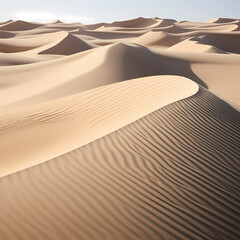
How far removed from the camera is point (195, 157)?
418 centimetres

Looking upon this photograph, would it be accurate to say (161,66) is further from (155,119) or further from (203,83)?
(155,119)

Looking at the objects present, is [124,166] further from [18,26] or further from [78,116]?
[18,26]

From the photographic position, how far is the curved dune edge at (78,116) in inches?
219

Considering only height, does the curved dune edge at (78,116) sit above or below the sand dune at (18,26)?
above

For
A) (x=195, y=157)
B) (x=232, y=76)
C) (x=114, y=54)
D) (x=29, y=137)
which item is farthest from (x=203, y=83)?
(x=195, y=157)

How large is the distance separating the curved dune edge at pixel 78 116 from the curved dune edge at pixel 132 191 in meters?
1.12

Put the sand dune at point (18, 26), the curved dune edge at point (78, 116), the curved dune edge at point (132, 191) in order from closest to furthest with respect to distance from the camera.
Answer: the curved dune edge at point (132, 191), the curved dune edge at point (78, 116), the sand dune at point (18, 26)

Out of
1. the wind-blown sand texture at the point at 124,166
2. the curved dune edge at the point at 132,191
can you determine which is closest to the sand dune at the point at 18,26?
the wind-blown sand texture at the point at 124,166

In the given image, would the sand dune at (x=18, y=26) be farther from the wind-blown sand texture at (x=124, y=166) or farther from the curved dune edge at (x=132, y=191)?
the curved dune edge at (x=132, y=191)

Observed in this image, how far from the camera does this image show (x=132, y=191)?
347 cm

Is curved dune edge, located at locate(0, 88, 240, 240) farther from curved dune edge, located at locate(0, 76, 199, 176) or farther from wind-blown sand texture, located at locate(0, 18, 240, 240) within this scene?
curved dune edge, located at locate(0, 76, 199, 176)

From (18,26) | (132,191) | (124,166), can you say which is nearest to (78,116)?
(124,166)

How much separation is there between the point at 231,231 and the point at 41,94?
9865 millimetres

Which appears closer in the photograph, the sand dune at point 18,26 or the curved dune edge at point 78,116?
the curved dune edge at point 78,116
